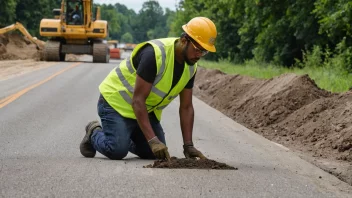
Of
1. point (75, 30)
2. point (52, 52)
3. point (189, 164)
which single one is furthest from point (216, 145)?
point (52, 52)

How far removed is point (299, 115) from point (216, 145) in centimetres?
310

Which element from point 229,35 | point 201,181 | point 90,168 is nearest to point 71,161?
point 90,168

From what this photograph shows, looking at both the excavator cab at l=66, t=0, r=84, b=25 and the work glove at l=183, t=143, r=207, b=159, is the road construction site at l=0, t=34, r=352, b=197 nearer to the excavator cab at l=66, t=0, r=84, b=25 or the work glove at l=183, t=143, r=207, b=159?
the work glove at l=183, t=143, r=207, b=159

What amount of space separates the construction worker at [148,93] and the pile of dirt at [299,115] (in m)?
1.95

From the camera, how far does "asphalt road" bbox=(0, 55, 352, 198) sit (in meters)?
5.75

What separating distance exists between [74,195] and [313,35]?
21.9 m

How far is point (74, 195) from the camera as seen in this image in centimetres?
539

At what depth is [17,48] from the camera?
42344 millimetres

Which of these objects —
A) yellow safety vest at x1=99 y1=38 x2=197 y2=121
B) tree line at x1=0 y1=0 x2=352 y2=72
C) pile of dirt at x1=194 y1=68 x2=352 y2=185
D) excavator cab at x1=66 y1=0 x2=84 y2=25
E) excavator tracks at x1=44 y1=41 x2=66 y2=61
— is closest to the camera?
yellow safety vest at x1=99 y1=38 x2=197 y2=121

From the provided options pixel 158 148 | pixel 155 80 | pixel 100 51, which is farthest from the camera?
pixel 100 51

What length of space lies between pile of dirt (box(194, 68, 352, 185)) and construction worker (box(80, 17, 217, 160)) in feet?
6.41

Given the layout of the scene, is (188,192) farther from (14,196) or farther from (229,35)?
(229,35)

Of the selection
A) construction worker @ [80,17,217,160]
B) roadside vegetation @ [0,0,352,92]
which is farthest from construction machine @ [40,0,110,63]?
construction worker @ [80,17,217,160]

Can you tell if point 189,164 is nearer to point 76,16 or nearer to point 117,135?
point 117,135
